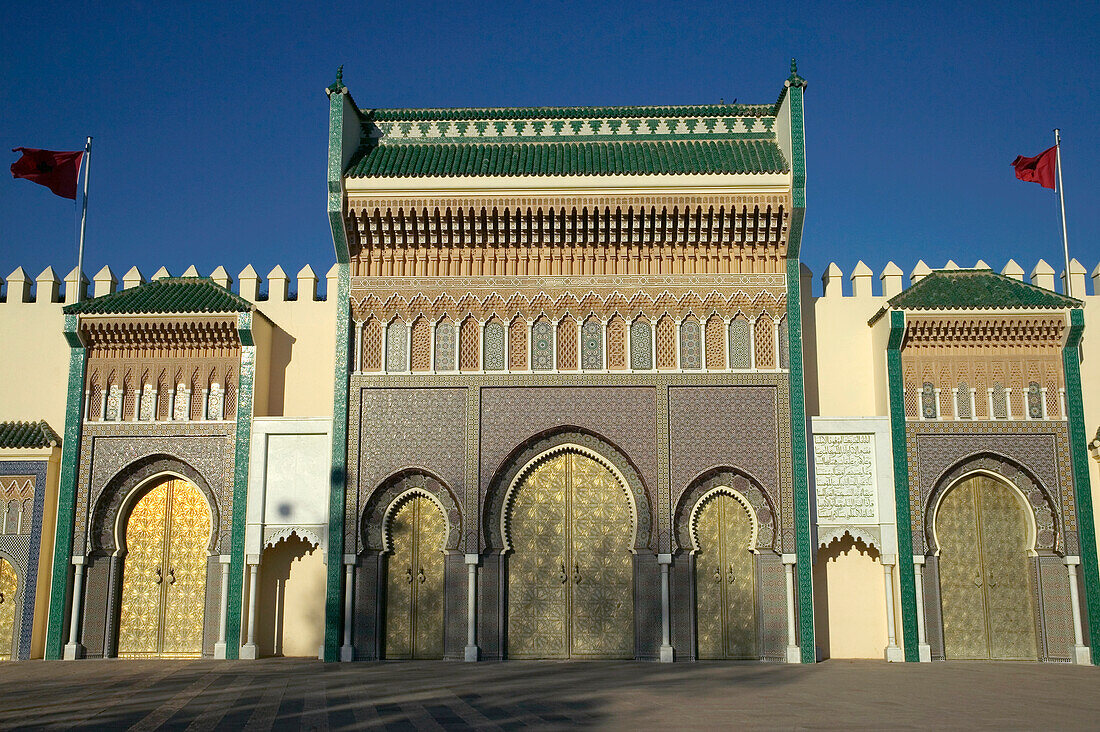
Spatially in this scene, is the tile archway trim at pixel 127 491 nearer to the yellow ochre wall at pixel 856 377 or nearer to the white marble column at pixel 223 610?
the white marble column at pixel 223 610

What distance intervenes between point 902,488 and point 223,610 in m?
8.32

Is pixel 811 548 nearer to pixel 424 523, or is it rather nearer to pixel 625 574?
pixel 625 574

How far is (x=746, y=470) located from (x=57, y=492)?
28.1 feet

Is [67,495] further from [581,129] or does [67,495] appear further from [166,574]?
[581,129]

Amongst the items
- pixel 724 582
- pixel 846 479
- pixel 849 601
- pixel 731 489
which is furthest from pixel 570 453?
pixel 849 601

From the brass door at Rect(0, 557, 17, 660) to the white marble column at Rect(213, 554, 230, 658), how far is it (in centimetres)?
252

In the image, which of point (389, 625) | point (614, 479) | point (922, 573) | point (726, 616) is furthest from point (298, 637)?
point (922, 573)

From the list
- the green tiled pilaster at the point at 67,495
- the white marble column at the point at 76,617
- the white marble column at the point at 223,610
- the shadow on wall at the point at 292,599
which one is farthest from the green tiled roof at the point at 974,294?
the white marble column at the point at 76,617

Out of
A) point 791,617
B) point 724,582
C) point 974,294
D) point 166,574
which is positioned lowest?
point 791,617

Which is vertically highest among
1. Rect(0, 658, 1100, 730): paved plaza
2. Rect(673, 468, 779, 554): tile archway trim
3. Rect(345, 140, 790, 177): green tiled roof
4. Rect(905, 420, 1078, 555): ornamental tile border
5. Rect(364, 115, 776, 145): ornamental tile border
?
Rect(364, 115, 776, 145): ornamental tile border

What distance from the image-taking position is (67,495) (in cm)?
1349

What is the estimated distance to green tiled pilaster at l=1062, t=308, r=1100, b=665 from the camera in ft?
42.3

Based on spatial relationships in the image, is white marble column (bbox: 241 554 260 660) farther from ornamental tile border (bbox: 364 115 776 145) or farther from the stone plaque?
the stone plaque

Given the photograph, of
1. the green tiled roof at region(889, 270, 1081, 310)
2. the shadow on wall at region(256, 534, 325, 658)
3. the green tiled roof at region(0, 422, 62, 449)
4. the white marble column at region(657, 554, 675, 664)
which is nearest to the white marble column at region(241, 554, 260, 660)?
the shadow on wall at region(256, 534, 325, 658)
